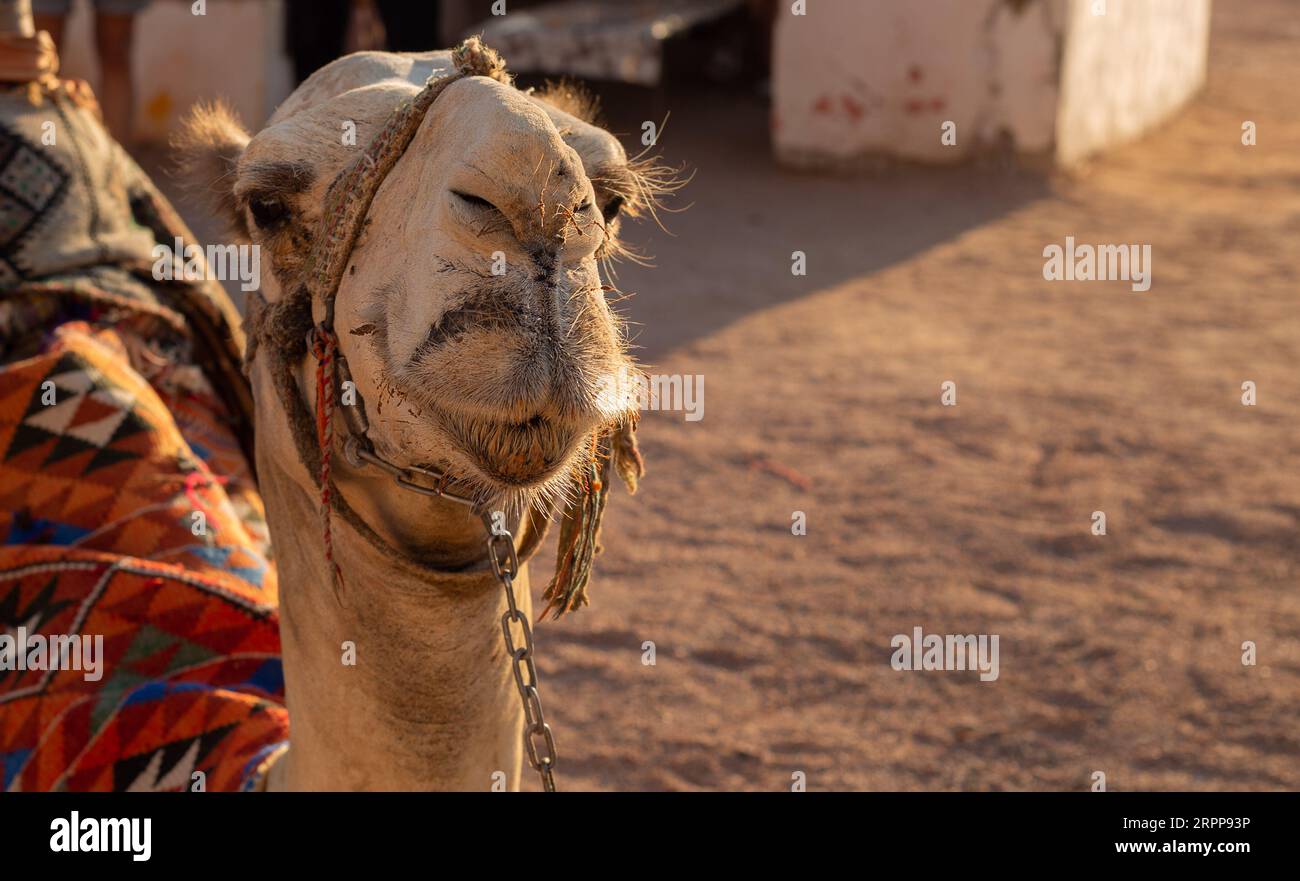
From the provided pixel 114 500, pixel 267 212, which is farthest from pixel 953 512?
pixel 267 212

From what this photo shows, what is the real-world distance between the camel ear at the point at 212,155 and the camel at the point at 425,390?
0.02 m

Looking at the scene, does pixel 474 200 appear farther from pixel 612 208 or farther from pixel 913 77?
pixel 913 77

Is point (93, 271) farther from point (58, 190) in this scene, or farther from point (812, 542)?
point (812, 542)

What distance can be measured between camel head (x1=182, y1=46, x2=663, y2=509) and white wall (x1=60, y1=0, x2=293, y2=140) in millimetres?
8962

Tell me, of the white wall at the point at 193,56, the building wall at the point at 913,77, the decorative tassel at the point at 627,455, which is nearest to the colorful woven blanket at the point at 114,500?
the decorative tassel at the point at 627,455

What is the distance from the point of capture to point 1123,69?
10.9 meters

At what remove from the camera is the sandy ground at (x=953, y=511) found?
3.98 m

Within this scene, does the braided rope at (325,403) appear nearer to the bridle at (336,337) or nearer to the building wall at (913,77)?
the bridle at (336,337)

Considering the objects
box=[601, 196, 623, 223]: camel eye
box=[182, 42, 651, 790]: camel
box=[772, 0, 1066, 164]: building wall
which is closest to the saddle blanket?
box=[182, 42, 651, 790]: camel

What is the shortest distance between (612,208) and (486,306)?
43 centimetres

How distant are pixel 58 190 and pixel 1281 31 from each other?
57.3 ft

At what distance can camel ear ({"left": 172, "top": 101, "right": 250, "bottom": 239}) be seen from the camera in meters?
2.04

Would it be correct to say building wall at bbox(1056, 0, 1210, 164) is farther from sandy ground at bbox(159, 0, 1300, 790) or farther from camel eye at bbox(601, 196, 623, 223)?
camel eye at bbox(601, 196, 623, 223)
